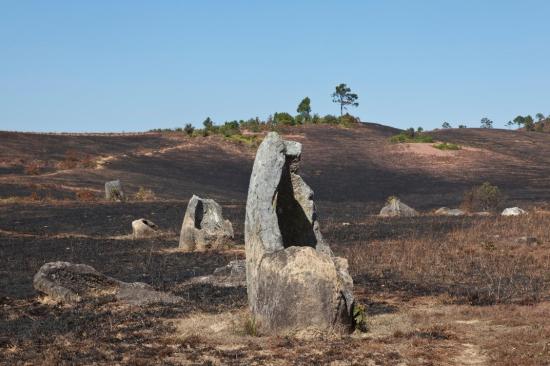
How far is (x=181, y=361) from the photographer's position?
33.9 feet

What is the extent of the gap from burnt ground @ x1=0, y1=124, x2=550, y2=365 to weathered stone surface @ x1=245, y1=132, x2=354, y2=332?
1.27ft

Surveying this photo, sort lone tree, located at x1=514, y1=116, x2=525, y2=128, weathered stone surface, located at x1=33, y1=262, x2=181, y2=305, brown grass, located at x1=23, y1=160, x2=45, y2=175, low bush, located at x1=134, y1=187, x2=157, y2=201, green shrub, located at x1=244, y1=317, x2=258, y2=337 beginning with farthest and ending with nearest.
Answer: lone tree, located at x1=514, y1=116, x2=525, y2=128
brown grass, located at x1=23, y1=160, x2=45, y2=175
low bush, located at x1=134, y1=187, x2=157, y2=201
weathered stone surface, located at x1=33, y1=262, x2=181, y2=305
green shrub, located at x1=244, y1=317, x2=258, y2=337

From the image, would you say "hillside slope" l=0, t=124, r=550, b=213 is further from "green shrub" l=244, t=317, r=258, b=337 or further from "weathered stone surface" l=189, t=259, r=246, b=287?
"green shrub" l=244, t=317, r=258, b=337

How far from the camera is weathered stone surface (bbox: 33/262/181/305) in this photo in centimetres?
1542

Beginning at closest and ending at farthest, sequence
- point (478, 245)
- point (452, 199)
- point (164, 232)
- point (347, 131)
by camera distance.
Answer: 1. point (478, 245)
2. point (164, 232)
3. point (452, 199)
4. point (347, 131)

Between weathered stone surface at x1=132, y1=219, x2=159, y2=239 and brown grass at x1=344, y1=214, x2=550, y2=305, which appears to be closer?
brown grass at x1=344, y1=214, x2=550, y2=305

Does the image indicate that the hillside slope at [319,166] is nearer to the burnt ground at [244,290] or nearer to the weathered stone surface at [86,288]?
the burnt ground at [244,290]

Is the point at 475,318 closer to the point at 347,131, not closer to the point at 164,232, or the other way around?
the point at 164,232

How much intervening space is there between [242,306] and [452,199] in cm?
4278

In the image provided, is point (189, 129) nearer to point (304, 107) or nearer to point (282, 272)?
point (304, 107)

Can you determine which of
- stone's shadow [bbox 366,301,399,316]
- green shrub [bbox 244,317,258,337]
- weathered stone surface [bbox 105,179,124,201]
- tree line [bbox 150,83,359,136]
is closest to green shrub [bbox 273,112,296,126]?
tree line [bbox 150,83,359,136]

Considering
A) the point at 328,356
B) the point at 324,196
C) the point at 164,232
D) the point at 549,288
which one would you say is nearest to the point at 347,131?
the point at 324,196

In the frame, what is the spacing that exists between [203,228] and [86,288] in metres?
9.85

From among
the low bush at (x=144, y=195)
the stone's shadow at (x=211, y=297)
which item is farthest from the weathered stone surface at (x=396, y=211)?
the stone's shadow at (x=211, y=297)
